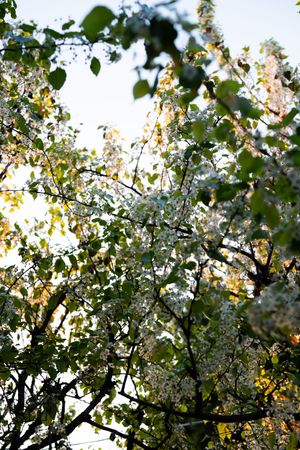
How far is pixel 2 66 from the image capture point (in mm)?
7254

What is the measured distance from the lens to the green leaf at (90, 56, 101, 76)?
9.58 ft

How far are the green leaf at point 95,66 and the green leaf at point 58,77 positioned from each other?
0.64ft

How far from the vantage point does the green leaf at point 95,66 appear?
2.92 m

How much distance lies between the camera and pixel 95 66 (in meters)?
2.94

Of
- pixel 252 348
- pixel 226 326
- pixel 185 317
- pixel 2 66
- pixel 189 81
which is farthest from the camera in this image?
pixel 2 66

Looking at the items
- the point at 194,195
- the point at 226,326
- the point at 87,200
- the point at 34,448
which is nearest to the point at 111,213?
the point at 87,200

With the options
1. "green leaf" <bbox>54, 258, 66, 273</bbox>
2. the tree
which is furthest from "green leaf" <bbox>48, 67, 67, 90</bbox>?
"green leaf" <bbox>54, 258, 66, 273</bbox>

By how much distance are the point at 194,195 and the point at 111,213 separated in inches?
88.7

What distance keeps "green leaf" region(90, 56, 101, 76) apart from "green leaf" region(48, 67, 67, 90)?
0.20 metres

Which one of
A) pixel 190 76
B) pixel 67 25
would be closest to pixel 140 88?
pixel 190 76

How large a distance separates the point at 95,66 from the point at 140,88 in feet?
3.43

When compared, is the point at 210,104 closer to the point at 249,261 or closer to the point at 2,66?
the point at 249,261

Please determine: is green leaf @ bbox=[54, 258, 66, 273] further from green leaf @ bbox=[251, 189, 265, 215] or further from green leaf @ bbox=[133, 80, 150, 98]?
green leaf @ bbox=[251, 189, 265, 215]

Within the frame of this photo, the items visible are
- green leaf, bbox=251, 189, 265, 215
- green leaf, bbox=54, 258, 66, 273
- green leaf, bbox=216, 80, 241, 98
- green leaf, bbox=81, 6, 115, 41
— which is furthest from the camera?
green leaf, bbox=54, 258, 66, 273
